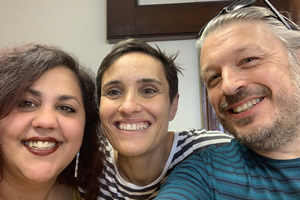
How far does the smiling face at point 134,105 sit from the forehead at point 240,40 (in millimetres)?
264

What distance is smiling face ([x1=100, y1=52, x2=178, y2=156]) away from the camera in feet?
3.51

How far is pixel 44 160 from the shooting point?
922mm

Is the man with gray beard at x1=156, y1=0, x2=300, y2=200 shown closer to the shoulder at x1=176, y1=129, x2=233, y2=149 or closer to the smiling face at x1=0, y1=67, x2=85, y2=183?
the shoulder at x1=176, y1=129, x2=233, y2=149

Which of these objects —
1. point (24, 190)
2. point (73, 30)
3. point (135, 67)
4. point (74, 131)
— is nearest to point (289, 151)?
point (135, 67)

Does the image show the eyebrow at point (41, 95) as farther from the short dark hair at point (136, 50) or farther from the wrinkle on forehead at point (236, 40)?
the wrinkle on forehead at point (236, 40)

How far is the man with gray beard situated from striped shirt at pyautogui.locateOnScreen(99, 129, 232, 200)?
242 millimetres

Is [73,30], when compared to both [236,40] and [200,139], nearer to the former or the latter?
[200,139]

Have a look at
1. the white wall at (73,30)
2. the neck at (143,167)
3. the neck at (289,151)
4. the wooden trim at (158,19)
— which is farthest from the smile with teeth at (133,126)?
the wooden trim at (158,19)

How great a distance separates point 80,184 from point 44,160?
0.33 meters

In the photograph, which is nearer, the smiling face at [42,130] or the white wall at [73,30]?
the smiling face at [42,130]

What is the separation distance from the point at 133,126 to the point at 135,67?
9.6 inches

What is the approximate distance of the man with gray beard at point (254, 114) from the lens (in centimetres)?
83

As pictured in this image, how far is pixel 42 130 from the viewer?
92 cm

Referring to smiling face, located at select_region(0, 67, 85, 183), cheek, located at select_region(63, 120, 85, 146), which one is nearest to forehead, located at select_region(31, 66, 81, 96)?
smiling face, located at select_region(0, 67, 85, 183)
